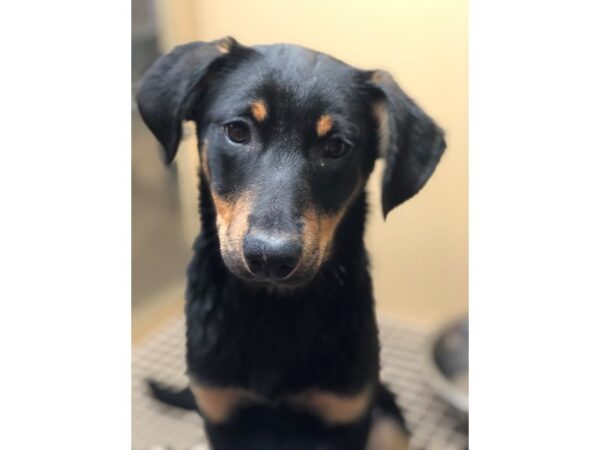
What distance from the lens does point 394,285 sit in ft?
3.94

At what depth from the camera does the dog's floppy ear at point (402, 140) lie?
3.64 feet

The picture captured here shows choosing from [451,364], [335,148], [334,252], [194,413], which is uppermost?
[335,148]

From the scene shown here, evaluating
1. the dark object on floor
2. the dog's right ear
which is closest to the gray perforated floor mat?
the dark object on floor

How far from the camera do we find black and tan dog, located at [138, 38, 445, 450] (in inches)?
42.6

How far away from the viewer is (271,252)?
102 centimetres

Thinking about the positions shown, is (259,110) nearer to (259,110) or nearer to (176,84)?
(259,110)

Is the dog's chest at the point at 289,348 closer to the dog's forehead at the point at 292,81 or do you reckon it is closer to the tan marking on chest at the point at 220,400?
the tan marking on chest at the point at 220,400

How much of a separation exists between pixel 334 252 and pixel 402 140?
7.8 inches

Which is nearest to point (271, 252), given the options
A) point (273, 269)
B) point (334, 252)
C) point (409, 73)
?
point (273, 269)

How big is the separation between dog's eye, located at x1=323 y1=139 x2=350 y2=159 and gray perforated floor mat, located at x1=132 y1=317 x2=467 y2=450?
29cm
